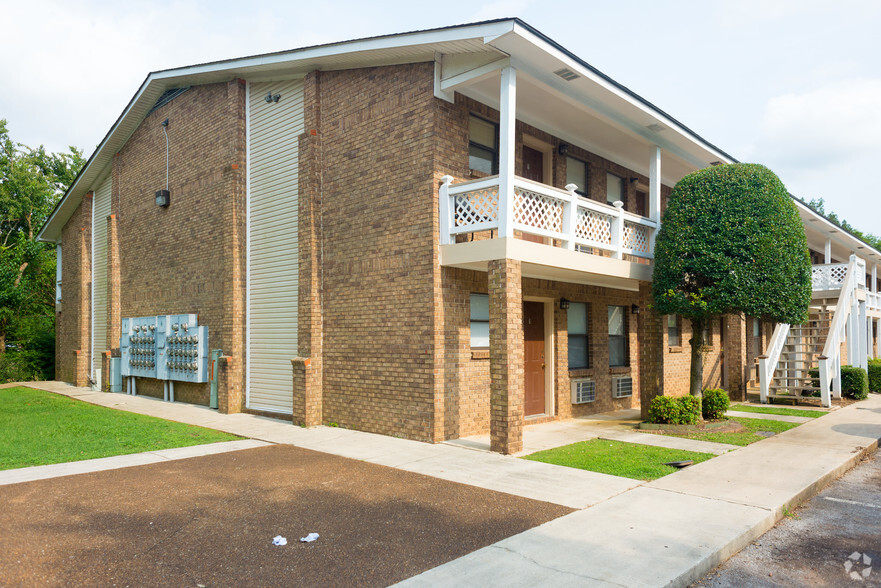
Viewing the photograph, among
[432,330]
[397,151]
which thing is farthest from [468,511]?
[397,151]

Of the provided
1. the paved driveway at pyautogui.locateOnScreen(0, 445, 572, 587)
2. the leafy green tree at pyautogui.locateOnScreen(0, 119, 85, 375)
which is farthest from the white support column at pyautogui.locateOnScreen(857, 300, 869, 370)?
the leafy green tree at pyautogui.locateOnScreen(0, 119, 85, 375)

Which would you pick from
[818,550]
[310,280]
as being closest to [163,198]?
[310,280]

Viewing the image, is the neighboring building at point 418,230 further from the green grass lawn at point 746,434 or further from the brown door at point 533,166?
the green grass lawn at point 746,434

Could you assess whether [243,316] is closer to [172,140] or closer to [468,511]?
[172,140]

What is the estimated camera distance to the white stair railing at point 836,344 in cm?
1473

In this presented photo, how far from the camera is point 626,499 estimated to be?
6363 millimetres

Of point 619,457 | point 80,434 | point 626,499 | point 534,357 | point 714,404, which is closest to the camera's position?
point 626,499

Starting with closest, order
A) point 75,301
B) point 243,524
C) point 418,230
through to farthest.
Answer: point 243,524
point 418,230
point 75,301

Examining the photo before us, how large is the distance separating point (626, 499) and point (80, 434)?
9512mm

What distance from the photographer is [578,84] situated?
10.0 meters

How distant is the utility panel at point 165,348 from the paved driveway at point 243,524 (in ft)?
22.7

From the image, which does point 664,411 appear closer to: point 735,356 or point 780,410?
point 780,410

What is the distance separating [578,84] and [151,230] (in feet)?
42.5

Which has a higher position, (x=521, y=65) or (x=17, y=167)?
(x=17, y=167)
